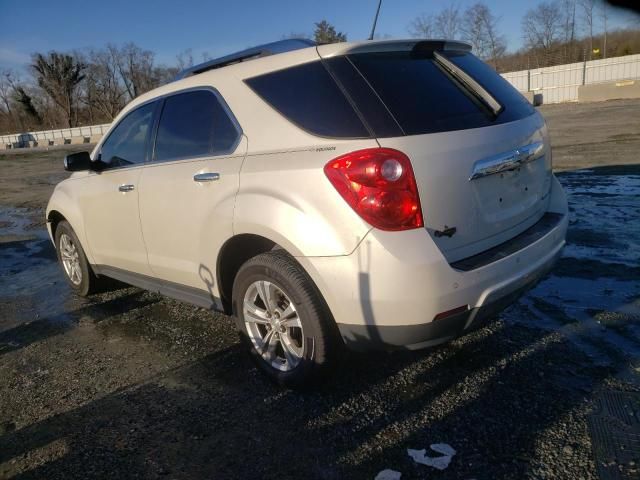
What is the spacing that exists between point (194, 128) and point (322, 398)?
6.30 ft

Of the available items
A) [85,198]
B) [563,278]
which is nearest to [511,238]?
[563,278]

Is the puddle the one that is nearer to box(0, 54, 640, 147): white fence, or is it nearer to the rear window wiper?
the rear window wiper

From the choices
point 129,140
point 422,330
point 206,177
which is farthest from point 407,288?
point 129,140

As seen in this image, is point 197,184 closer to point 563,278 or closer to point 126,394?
point 126,394

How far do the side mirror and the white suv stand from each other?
3.34 feet

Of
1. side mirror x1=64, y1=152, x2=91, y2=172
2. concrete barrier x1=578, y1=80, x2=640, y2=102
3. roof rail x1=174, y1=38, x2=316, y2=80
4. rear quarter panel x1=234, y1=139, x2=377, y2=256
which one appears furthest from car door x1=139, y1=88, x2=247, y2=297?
concrete barrier x1=578, y1=80, x2=640, y2=102

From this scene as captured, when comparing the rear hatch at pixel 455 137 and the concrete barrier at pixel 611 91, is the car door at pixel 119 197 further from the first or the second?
the concrete barrier at pixel 611 91

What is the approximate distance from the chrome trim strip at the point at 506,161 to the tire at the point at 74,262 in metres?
3.76

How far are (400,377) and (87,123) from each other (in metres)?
85.5

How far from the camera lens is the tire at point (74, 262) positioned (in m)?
4.92

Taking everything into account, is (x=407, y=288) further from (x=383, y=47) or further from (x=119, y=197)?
(x=119, y=197)

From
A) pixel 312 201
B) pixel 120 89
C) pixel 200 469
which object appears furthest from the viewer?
pixel 120 89

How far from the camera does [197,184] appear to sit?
3.31 meters

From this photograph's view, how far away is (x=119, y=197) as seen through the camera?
4.10 m
